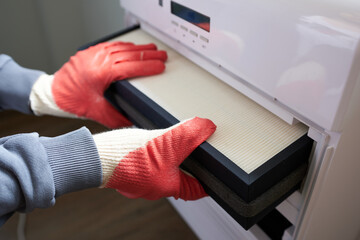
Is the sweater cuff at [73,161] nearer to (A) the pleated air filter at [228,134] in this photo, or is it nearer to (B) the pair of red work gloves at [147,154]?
(B) the pair of red work gloves at [147,154]

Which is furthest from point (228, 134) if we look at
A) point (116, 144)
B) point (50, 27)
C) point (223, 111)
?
point (50, 27)

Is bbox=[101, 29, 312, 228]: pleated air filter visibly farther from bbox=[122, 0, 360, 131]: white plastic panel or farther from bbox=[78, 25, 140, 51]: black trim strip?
bbox=[78, 25, 140, 51]: black trim strip

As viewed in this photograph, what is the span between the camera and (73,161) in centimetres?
51

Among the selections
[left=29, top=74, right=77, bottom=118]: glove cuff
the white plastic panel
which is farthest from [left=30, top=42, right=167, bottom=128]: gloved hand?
the white plastic panel

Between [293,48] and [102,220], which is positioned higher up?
[293,48]

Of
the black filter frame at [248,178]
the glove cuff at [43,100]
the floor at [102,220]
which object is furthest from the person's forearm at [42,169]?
the floor at [102,220]

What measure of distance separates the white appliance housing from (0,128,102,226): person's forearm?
267mm

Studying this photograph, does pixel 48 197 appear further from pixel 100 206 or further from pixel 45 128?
pixel 45 128

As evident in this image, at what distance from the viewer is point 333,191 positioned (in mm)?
574

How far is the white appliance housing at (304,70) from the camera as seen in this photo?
431 millimetres

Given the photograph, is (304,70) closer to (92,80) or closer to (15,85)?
(92,80)

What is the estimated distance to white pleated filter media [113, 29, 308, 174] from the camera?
20.5 inches

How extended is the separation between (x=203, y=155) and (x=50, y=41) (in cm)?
95

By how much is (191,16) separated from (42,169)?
364mm
